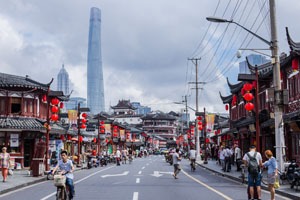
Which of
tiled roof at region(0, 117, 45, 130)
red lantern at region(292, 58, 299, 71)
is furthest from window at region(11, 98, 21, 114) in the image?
red lantern at region(292, 58, 299, 71)

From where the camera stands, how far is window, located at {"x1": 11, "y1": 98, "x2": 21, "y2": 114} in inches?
1467

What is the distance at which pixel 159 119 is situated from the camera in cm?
13650

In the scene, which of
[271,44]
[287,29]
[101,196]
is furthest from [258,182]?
[287,29]

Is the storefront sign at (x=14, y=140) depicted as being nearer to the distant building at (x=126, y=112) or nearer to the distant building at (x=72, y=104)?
the distant building at (x=72, y=104)

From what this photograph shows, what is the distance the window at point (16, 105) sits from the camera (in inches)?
1467

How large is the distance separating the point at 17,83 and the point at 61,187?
25.5 metres

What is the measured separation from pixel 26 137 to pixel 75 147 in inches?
793

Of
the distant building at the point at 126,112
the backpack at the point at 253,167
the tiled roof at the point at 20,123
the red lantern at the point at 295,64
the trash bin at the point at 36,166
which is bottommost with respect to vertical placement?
the trash bin at the point at 36,166

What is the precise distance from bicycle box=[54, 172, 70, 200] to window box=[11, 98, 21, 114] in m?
25.5

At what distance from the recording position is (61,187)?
13172mm

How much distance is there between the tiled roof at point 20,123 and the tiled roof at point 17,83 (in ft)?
9.15

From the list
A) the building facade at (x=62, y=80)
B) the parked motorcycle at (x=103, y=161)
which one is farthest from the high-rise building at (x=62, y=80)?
the parked motorcycle at (x=103, y=161)

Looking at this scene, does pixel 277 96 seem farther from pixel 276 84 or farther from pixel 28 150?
pixel 28 150

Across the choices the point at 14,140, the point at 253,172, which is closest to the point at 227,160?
the point at 14,140
